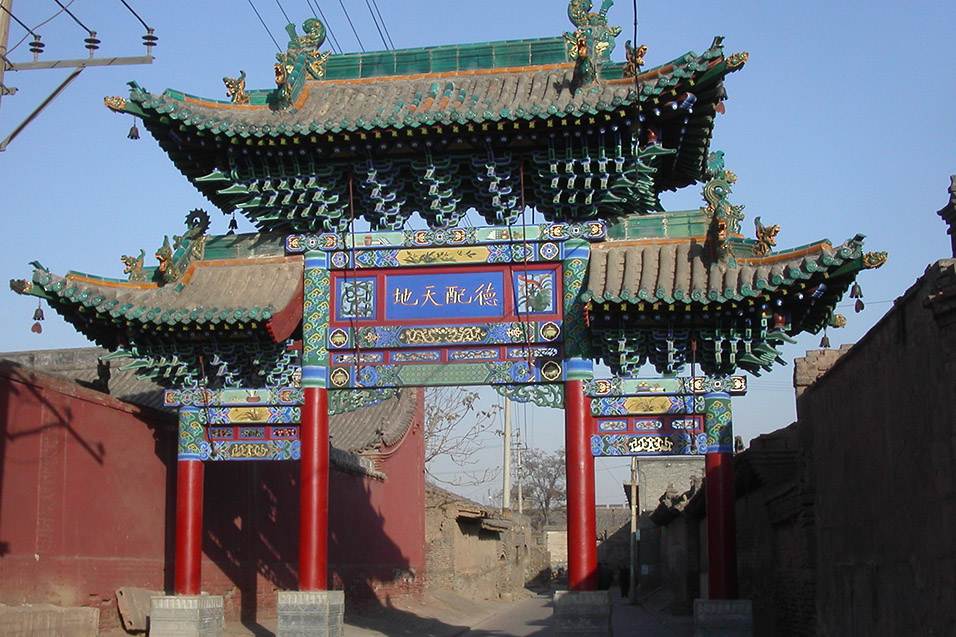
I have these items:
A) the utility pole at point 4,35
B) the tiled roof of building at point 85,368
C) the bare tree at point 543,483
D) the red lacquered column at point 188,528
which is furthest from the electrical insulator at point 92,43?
the bare tree at point 543,483

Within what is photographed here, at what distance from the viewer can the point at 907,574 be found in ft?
33.6

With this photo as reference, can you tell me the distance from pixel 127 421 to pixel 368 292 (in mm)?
3740

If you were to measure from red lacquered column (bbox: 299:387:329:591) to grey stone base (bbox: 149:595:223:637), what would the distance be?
1306 mm

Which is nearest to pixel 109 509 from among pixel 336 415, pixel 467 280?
pixel 467 280

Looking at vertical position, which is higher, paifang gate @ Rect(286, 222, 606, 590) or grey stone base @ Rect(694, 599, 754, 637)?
paifang gate @ Rect(286, 222, 606, 590)

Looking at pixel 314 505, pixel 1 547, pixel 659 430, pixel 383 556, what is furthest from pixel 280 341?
pixel 383 556

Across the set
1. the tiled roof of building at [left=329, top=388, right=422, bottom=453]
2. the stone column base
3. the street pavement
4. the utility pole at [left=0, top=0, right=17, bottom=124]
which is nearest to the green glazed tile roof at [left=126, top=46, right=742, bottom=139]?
the utility pole at [left=0, top=0, right=17, bottom=124]

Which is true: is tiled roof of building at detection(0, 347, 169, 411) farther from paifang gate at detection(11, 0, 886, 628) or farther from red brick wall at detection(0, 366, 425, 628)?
paifang gate at detection(11, 0, 886, 628)

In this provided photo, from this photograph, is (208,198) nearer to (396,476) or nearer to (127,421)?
(127,421)

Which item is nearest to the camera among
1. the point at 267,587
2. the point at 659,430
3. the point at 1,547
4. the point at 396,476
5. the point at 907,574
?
the point at 907,574

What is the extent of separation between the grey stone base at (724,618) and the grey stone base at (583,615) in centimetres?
106

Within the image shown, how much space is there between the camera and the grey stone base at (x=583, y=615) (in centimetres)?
1249

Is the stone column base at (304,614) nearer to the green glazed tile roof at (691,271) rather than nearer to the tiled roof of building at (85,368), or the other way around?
the green glazed tile roof at (691,271)

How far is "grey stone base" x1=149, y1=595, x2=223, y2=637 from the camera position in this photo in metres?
13.1
